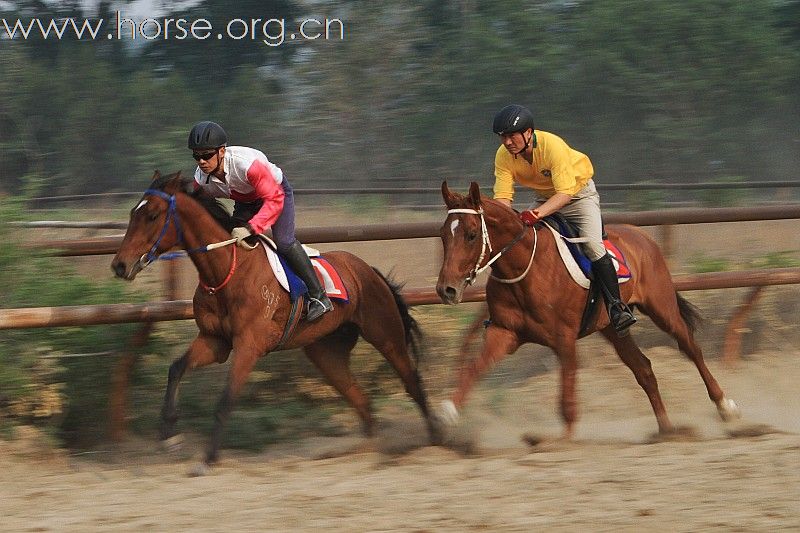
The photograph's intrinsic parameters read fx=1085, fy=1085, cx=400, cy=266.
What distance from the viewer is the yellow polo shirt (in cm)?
707

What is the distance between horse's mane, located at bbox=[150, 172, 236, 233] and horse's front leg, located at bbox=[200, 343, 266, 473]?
2.74ft

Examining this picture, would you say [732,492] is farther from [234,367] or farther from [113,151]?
[113,151]

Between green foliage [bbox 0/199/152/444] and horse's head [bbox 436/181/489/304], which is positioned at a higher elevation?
horse's head [bbox 436/181/489/304]

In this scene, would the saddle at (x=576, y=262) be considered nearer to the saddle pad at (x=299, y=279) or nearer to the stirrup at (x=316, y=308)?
the saddle pad at (x=299, y=279)

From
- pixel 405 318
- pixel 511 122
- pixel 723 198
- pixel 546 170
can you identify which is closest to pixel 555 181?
pixel 546 170

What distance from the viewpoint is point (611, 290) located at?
285 inches

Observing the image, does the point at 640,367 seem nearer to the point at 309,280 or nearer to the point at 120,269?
the point at 309,280

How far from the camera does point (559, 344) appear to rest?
6.99m

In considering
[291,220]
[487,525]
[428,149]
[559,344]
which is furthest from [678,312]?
[428,149]

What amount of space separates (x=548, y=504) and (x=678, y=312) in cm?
345

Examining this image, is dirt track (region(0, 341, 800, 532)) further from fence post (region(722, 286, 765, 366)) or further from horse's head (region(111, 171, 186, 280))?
fence post (region(722, 286, 765, 366))

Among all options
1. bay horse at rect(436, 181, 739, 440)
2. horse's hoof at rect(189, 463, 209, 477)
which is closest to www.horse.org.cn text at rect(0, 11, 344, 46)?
bay horse at rect(436, 181, 739, 440)

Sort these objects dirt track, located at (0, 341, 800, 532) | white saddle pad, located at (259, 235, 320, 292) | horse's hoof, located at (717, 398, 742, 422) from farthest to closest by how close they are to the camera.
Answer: horse's hoof, located at (717, 398, 742, 422) < white saddle pad, located at (259, 235, 320, 292) < dirt track, located at (0, 341, 800, 532)

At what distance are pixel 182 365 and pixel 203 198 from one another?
1.07 metres
